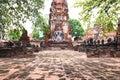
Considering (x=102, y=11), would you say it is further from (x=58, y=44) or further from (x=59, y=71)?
(x=58, y=44)

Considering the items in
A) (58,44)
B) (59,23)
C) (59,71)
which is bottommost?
(59,71)

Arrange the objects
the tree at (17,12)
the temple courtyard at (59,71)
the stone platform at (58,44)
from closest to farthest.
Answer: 1. the temple courtyard at (59,71)
2. the tree at (17,12)
3. the stone platform at (58,44)

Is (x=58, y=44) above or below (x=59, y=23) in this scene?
A: below

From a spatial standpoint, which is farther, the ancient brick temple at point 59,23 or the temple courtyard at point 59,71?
the ancient brick temple at point 59,23

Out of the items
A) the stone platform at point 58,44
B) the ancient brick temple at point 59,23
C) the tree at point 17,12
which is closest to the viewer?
the tree at point 17,12

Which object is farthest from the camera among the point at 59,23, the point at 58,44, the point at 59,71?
the point at 59,23

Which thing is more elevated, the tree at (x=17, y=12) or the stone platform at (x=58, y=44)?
the tree at (x=17, y=12)

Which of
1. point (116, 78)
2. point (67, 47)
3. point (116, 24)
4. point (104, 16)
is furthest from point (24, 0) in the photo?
point (67, 47)

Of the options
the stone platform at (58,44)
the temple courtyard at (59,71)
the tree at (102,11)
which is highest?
the tree at (102,11)

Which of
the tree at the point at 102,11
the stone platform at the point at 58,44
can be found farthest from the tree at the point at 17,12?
the stone platform at the point at 58,44

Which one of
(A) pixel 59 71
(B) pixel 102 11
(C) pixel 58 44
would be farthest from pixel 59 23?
(A) pixel 59 71

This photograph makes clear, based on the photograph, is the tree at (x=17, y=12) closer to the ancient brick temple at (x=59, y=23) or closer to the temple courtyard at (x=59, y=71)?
the temple courtyard at (x=59, y=71)

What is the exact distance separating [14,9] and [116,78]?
26.5 ft

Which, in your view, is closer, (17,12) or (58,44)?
(17,12)
